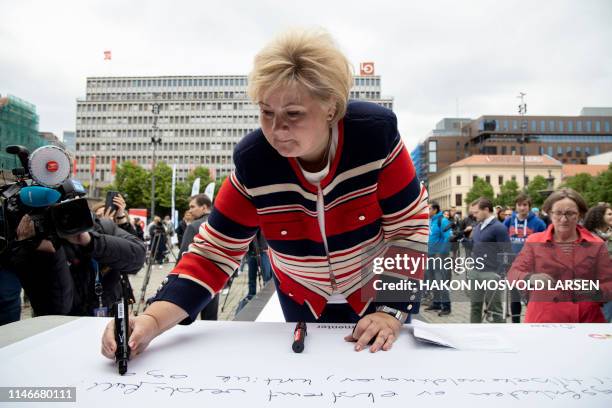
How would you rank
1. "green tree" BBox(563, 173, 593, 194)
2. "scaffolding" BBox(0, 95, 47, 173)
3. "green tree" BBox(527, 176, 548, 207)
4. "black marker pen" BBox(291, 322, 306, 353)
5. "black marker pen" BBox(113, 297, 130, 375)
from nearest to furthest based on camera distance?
"black marker pen" BBox(113, 297, 130, 375)
"black marker pen" BBox(291, 322, 306, 353)
"scaffolding" BBox(0, 95, 47, 173)
"green tree" BBox(563, 173, 593, 194)
"green tree" BBox(527, 176, 548, 207)

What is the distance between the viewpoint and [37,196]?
5.29 ft

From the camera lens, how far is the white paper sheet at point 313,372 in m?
0.83

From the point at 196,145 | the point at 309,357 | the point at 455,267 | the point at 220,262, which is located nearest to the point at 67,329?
the point at 220,262

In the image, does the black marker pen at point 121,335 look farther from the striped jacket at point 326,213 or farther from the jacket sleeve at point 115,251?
the jacket sleeve at point 115,251

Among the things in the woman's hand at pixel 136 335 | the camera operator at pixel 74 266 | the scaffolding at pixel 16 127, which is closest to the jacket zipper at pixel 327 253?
the woman's hand at pixel 136 335

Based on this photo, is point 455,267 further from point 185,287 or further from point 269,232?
point 185,287

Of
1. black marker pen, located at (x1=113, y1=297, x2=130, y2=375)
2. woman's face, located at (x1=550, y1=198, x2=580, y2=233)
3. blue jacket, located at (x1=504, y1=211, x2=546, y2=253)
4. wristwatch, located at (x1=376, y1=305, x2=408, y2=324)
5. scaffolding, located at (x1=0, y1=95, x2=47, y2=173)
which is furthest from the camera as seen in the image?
blue jacket, located at (x1=504, y1=211, x2=546, y2=253)

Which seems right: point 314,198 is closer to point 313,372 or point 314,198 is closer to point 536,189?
point 313,372

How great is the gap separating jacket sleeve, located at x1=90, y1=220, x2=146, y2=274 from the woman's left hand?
5.31 feet

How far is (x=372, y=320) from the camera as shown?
4.04 feet

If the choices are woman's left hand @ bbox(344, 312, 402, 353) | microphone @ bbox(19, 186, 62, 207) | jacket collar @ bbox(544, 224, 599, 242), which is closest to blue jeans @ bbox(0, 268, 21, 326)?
microphone @ bbox(19, 186, 62, 207)

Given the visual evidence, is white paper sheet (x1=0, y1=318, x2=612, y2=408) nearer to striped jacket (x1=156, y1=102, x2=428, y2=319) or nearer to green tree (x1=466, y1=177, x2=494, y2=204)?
striped jacket (x1=156, y1=102, x2=428, y2=319)

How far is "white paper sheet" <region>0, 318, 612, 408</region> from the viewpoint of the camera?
0.83 metres

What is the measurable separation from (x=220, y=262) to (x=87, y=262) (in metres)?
1.67
